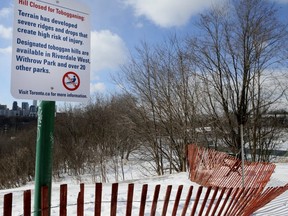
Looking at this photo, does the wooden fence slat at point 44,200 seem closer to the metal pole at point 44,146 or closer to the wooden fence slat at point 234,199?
the metal pole at point 44,146

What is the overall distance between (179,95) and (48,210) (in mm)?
19455

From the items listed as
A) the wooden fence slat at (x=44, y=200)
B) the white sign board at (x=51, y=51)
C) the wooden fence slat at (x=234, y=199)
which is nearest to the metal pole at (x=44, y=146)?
the wooden fence slat at (x=44, y=200)

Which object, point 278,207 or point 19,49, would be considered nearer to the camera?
point 19,49

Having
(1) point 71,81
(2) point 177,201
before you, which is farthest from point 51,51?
(2) point 177,201

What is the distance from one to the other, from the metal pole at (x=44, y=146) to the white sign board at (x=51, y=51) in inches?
5.4

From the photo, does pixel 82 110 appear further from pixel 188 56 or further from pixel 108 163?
pixel 188 56

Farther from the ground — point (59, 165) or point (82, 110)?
point (82, 110)

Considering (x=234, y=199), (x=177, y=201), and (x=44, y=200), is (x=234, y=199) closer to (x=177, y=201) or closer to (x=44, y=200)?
(x=177, y=201)

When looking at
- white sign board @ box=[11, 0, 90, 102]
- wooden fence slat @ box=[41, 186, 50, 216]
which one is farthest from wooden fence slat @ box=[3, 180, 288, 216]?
white sign board @ box=[11, 0, 90, 102]

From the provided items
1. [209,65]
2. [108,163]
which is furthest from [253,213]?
[108,163]

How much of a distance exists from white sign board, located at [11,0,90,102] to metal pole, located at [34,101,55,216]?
0.14 meters

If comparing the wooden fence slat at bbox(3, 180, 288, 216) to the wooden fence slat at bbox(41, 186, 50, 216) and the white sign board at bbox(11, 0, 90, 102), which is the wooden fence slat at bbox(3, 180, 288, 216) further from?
the white sign board at bbox(11, 0, 90, 102)

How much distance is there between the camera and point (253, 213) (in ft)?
18.5

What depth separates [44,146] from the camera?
1890mm
